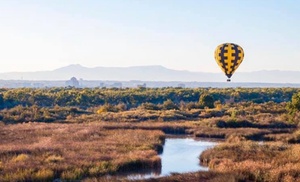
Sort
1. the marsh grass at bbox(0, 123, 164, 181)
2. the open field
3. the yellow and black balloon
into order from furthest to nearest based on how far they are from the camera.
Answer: the yellow and black balloon < the marsh grass at bbox(0, 123, 164, 181) < the open field

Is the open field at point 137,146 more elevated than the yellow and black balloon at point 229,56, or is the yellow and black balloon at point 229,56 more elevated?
the yellow and black balloon at point 229,56

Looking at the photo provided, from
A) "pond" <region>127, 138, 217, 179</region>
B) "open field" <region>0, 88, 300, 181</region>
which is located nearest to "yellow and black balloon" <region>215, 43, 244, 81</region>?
"open field" <region>0, 88, 300, 181</region>

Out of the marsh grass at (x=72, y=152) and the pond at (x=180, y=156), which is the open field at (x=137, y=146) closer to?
the marsh grass at (x=72, y=152)

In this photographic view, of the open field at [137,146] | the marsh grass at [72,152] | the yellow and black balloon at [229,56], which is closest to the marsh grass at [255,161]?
the open field at [137,146]

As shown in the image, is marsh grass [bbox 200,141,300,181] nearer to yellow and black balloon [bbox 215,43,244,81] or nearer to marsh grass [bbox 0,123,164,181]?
marsh grass [bbox 0,123,164,181]

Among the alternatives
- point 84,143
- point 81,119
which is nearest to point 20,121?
point 81,119

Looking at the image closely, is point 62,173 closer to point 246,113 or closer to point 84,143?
point 84,143
